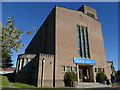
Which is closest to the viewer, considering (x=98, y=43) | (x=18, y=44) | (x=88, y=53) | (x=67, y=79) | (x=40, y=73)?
(x=18, y=44)

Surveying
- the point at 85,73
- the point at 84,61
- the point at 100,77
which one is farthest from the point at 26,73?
the point at 100,77

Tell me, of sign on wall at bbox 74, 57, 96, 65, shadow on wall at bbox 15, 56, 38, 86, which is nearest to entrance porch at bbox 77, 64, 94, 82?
sign on wall at bbox 74, 57, 96, 65

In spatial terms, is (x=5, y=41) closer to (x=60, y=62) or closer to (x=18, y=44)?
(x=18, y=44)

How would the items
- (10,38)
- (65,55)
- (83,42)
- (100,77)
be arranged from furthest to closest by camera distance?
1. (83,42)
2. (100,77)
3. (65,55)
4. (10,38)

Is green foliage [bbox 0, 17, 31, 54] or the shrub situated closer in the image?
green foliage [bbox 0, 17, 31, 54]

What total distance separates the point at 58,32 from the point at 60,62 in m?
6.15

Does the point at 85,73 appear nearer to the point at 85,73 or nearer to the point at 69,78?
the point at 85,73

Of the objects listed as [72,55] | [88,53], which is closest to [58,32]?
[72,55]

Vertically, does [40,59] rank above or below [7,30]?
below

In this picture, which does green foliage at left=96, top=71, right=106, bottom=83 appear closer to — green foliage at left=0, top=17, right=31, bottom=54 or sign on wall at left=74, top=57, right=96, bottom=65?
sign on wall at left=74, top=57, right=96, bottom=65

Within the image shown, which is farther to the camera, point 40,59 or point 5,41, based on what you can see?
point 40,59

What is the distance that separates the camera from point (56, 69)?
58.8 feet

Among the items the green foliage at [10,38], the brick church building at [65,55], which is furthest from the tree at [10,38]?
the brick church building at [65,55]

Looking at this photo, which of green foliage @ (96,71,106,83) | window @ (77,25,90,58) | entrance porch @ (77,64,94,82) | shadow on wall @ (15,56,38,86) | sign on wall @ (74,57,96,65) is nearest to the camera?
shadow on wall @ (15,56,38,86)
